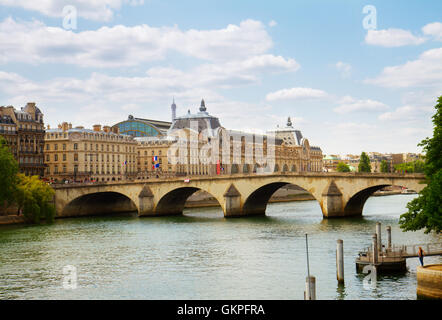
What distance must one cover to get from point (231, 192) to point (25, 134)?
40664 mm

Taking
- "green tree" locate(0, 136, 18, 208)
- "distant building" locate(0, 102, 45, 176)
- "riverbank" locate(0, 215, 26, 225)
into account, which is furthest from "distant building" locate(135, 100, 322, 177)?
"green tree" locate(0, 136, 18, 208)

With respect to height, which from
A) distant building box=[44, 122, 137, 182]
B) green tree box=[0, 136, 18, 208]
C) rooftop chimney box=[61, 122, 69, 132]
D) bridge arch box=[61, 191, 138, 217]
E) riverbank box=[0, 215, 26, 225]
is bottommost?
riverbank box=[0, 215, 26, 225]

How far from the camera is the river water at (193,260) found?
3572 centimetres

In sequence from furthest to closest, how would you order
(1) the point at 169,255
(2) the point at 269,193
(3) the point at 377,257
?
(2) the point at 269,193 → (1) the point at 169,255 → (3) the point at 377,257

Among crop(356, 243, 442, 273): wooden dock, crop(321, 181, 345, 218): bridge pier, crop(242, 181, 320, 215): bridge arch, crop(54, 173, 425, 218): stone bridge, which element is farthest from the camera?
crop(242, 181, 320, 215): bridge arch

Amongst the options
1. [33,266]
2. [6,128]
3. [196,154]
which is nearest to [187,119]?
[196,154]

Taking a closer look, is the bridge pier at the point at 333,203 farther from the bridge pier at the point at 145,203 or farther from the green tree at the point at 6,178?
the green tree at the point at 6,178

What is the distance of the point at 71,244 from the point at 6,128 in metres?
51.6

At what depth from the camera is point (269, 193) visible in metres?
91.1

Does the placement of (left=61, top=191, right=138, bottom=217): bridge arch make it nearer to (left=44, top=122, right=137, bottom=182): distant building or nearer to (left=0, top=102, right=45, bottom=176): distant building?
(left=0, top=102, right=45, bottom=176): distant building

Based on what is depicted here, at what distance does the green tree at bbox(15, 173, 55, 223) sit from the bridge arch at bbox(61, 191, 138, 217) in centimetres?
1270

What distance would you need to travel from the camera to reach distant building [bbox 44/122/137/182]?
125312 millimetres
